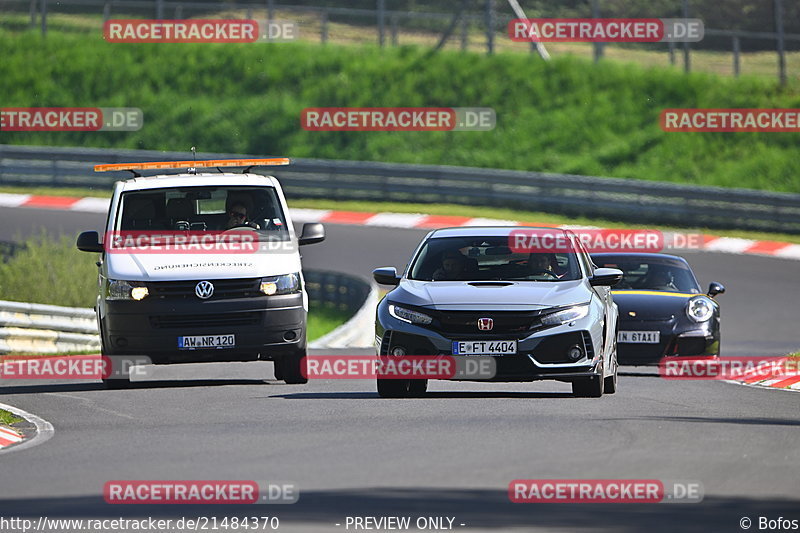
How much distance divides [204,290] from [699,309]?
571 cm

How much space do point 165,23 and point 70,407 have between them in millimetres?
29178

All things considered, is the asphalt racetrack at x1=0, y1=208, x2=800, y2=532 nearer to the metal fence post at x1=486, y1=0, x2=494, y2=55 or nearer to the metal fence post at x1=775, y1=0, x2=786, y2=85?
the metal fence post at x1=486, y1=0, x2=494, y2=55

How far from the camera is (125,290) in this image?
14062 millimetres

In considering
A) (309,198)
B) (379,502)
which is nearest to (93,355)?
Answer: (379,502)

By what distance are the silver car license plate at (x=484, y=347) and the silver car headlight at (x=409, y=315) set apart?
1.06ft

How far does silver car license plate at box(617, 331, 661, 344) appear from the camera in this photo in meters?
16.8

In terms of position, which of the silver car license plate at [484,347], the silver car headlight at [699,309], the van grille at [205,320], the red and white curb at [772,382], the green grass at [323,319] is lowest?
the green grass at [323,319]

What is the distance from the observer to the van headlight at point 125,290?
14.0 meters

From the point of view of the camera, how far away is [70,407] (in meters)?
13.7

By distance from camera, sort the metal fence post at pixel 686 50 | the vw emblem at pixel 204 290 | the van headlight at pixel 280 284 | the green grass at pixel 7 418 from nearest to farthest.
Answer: the green grass at pixel 7 418 < the vw emblem at pixel 204 290 < the van headlight at pixel 280 284 < the metal fence post at pixel 686 50

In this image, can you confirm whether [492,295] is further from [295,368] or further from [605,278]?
[295,368]

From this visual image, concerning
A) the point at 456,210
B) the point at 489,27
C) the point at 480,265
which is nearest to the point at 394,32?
the point at 489,27

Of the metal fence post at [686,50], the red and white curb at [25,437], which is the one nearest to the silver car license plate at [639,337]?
the red and white curb at [25,437]

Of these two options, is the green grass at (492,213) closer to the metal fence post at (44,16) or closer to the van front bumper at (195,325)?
the metal fence post at (44,16)
